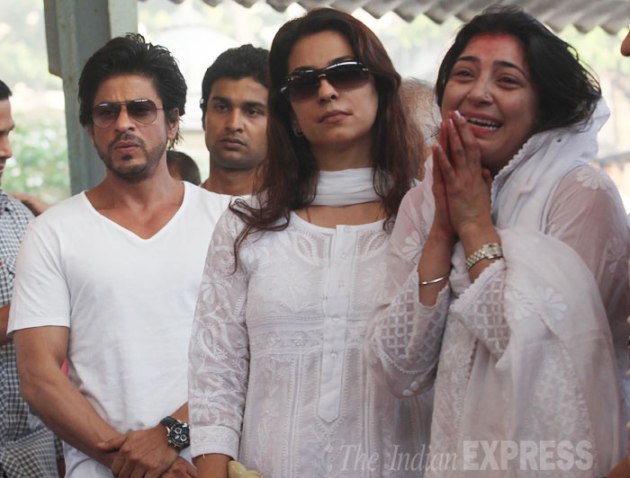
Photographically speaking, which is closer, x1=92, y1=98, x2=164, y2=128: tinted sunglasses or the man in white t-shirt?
the man in white t-shirt

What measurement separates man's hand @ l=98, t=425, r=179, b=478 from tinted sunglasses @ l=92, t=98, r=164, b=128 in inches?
42.8

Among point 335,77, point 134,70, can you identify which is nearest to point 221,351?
point 335,77

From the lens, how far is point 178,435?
3.67 metres

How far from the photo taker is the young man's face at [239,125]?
15.6 feet

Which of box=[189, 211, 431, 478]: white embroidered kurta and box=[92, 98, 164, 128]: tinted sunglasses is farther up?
box=[92, 98, 164, 128]: tinted sunglasses

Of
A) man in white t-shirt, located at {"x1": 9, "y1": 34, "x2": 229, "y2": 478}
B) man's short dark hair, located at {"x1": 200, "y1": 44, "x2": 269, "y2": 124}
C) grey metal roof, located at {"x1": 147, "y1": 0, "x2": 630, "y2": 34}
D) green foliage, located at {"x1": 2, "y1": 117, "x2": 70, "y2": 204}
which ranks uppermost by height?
grey metal roof, located at {"x1": 147, "y1": 0, "x2": 630, "y2": 34}

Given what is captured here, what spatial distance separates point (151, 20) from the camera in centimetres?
1312

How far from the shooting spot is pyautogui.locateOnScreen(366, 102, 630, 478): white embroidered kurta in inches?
96.7

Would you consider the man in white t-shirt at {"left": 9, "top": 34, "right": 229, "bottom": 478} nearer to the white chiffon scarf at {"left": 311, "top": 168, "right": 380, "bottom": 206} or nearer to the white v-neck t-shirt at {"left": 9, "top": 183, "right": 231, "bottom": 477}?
the white v-neck t-shirt at {"left": 9, "top": 183, "right": 231, "bottom": 477}

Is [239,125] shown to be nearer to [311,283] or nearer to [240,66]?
[240,66]

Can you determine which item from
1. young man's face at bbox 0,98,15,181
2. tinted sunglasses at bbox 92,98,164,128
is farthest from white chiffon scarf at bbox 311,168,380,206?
young man's face at bbox 0,98,15,181

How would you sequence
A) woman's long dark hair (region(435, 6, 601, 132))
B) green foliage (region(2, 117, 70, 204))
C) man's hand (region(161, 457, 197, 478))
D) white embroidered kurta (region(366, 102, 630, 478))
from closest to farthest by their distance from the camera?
white embroidered kurta (region(366, 102, 630, 478)) → woman's long dark hair (region(435, 6, 601, 132)) → man's hand (region(161, 457, 197, 478)) → green foliage (region(2, 117, 70, 204))

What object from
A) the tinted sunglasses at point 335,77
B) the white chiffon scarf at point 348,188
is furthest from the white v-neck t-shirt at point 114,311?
the tinted sunglasses at point 335,77

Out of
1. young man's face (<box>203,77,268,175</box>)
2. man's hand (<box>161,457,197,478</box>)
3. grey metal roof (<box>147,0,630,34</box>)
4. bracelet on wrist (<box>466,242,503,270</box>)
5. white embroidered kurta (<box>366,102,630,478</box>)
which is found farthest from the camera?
grey metal roof (<box>147,0,630,34</box>)
